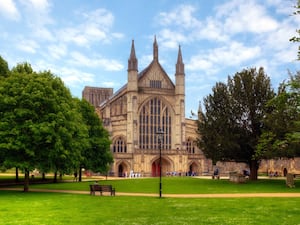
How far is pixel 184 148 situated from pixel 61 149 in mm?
56078

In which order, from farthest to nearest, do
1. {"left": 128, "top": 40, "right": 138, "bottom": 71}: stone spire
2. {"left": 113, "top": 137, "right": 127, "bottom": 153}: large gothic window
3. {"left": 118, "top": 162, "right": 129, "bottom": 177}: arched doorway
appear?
{"left": 128, "top": 40, "right": 138, "bottom": 71}: stone spire
{"left": 113, "top": 137, "right": 127, "bottom": 153}: large gothic window
{"left": 118, "top": 162, "right": 129, "bottom": 177}: arched doorway

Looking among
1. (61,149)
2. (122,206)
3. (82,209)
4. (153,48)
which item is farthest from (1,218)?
(153,48)

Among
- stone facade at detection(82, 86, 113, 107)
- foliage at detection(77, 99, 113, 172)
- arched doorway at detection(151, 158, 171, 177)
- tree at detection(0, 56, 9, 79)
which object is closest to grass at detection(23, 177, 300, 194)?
foliage at detection(77, 99, 113, 172)

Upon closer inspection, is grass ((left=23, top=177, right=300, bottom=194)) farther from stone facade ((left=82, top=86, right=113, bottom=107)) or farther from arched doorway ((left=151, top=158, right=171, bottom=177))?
stone facade ((left=82, top=86, right=113, bottom=107))

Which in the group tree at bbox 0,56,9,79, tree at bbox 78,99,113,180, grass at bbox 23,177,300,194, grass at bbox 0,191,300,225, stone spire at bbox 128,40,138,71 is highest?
stone spire at bbox 128,40,138,71

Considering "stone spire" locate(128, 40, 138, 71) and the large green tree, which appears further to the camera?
"stone spire" locate(128, 40, 138, 71)

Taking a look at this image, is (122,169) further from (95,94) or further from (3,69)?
(95,94)

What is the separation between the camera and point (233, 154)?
4406 cm

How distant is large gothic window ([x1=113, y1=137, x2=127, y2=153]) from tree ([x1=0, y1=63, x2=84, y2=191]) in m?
49.6

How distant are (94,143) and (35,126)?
23.8 m

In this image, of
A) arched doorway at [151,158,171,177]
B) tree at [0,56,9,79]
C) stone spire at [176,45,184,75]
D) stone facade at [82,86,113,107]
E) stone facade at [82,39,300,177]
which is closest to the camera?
tree at [0,56,9,79]

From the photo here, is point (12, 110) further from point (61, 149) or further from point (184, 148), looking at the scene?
point (184, 148)

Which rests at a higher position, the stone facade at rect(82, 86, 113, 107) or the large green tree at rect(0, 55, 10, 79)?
the stone facade at rect(82, 86, 113, 107)

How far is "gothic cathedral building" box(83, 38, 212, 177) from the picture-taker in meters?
79.1
